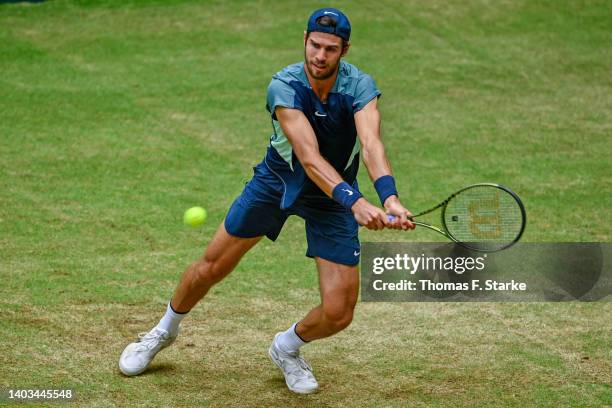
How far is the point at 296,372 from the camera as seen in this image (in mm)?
6871

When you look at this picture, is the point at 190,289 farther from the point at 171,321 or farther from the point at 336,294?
the point at 336,294

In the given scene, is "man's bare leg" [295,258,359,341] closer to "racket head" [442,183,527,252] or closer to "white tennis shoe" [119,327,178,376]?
"racket head" [442,183,527,252]

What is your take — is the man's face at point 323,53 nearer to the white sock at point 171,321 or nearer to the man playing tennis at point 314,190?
the man playing tennis at point 314,190

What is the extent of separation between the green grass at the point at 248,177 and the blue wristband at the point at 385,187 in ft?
4.54

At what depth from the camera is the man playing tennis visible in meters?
6.27

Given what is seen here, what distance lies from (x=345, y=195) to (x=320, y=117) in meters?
0.65

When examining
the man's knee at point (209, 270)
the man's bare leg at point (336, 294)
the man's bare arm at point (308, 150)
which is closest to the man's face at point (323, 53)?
the man's bare arm at point (308, 150)

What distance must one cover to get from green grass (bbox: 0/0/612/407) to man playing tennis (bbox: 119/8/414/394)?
356 millimetres

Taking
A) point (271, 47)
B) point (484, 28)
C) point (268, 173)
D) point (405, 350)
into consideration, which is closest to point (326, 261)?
point (268, 173)

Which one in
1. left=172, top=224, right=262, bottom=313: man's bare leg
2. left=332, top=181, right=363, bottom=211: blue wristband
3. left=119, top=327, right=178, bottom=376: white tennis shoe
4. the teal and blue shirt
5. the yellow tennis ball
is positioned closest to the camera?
left=332, top=181, right=363, bottom=211: blue wristband

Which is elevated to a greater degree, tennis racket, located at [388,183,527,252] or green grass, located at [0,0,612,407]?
tennis racket, located at [388,183,527,252]

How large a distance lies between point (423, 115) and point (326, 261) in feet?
21.2

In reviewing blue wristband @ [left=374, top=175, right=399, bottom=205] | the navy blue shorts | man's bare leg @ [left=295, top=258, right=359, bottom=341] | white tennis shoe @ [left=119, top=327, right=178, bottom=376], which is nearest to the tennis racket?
blue wristband @ [left=374, top=175, right=399, bottom=205]

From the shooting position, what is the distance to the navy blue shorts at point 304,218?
6.60 m
